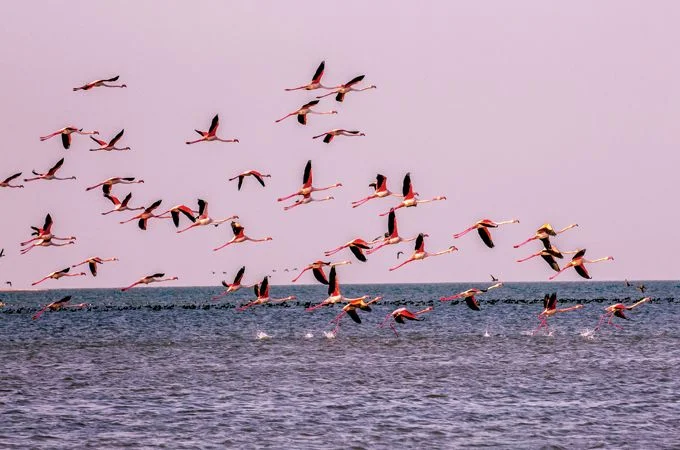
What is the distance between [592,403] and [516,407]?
2.48 meters

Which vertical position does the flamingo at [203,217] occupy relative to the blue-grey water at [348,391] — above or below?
above

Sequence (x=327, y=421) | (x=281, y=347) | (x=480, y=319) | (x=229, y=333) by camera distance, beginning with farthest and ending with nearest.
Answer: (x=480, y=319) → (x=229, y=333) → (x=281, y=347) → (x=327, y=421)

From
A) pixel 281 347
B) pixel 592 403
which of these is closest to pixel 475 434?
pixel 592 403

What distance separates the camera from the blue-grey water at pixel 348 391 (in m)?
32.4

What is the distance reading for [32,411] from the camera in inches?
1476

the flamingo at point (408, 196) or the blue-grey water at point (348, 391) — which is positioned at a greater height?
the flamingo at point (408, 196)

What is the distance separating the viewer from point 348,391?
137 feet

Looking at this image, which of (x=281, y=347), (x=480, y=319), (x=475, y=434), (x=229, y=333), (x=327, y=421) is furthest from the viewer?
(x=480, y=319)

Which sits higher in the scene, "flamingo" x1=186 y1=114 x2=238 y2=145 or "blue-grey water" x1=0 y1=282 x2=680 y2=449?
"flamingo" x1=186 y1=114 x2=238 y2=145

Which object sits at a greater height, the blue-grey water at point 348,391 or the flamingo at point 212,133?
the flamingo at point 212,133

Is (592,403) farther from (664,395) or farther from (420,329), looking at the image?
(420,329)

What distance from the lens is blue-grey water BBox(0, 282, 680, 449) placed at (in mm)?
32406

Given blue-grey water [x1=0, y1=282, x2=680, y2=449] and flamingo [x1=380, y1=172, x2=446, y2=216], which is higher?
flamingo [x1=380, y1=172, x2=446, y2=216]

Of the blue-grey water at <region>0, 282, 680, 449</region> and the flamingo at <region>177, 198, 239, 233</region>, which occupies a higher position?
the flamingo at <region>177, 198, 239, 233</region>
